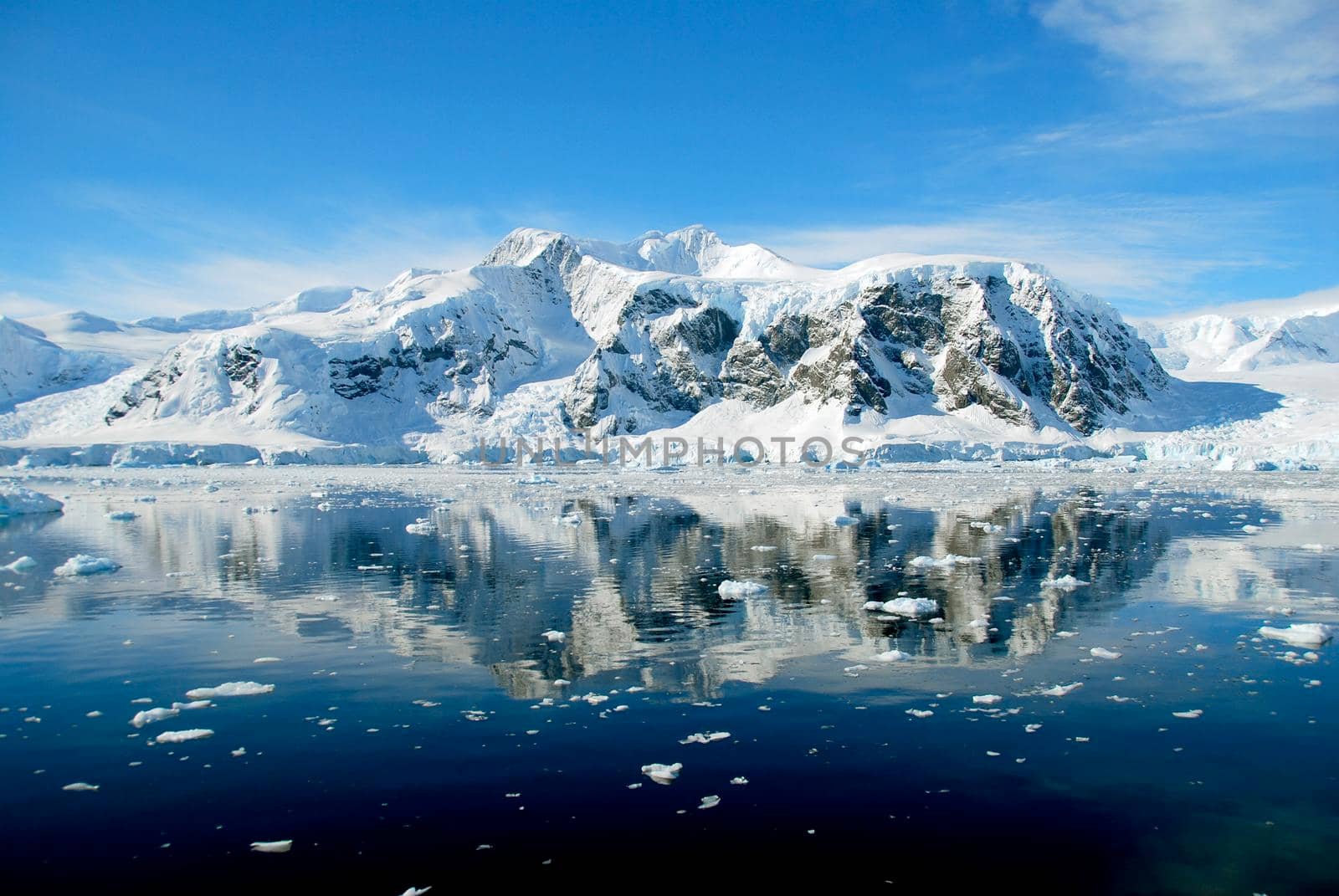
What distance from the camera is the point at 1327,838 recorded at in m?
7.64

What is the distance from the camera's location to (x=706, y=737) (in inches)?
397

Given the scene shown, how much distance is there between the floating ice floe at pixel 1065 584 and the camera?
18.5 metres

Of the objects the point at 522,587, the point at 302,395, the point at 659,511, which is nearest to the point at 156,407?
the point at 302,395

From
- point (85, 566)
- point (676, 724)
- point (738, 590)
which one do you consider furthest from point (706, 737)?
point (85, 566)

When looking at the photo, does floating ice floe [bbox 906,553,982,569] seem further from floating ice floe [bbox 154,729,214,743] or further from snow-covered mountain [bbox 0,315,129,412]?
snow-covered mountain [bbox 0,315,129,412]

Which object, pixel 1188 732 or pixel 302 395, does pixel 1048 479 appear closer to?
pixel 1188 732

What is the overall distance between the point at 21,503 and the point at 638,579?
102 ft

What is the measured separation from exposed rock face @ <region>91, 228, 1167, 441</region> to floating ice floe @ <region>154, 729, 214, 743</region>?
357ft

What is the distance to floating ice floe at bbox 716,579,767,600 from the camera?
717 inches

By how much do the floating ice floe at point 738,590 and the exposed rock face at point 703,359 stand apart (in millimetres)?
99268

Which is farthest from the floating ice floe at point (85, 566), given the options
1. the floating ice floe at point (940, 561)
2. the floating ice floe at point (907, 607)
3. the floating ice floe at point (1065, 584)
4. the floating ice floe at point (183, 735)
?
the floating ice floe at point (1065, 584)

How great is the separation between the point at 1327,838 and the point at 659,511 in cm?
3138

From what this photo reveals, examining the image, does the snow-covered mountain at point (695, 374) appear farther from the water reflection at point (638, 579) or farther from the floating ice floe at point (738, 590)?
the floating ice floe at point (738, 590)

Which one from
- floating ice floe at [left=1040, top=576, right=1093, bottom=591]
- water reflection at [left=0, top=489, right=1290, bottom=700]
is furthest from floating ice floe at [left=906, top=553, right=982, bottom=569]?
floating ice floe at [left=1040, top=576, right=1093, bottom=591]
